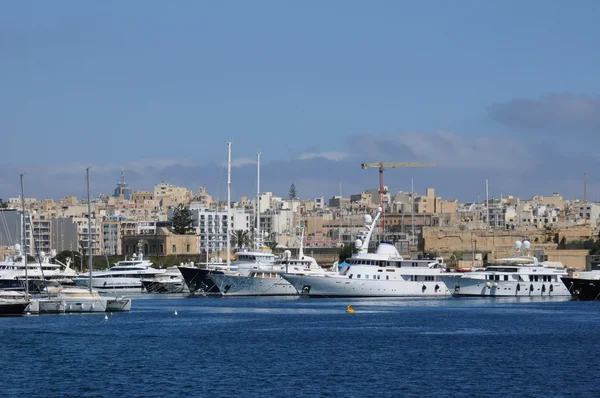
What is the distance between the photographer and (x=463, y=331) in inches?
Result: 2132

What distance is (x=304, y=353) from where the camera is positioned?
45.2m

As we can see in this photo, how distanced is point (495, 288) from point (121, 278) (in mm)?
31551

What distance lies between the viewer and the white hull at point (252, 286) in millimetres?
85938

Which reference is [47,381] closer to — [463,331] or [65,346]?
[65,346]

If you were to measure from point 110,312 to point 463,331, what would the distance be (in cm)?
2074

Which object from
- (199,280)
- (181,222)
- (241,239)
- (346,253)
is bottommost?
(199,280)

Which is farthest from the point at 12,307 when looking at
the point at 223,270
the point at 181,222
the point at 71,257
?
the point at 181,222

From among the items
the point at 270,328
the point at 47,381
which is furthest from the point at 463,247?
the point at 47,381

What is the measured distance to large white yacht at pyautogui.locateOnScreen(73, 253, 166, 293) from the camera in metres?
96.5

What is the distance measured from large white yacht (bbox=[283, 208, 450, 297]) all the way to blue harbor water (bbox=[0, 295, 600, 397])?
37.1 ft

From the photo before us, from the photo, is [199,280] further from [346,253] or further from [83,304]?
[346,253]

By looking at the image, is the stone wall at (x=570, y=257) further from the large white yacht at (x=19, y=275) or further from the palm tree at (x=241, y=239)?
the large white yacht at (x=19, y=275)

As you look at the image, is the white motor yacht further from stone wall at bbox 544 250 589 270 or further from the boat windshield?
stone wall at bbox 544 250 589 270

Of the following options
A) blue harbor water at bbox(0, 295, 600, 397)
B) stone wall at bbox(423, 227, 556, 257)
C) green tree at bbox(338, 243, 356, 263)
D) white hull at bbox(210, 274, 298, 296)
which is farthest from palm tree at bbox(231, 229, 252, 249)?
blue harbor water at bbox(0, 295, 600, 397)
